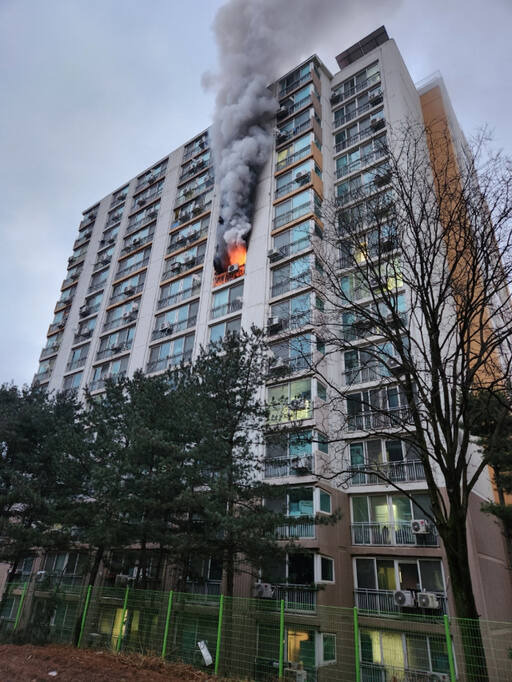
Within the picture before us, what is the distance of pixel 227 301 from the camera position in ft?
91.0

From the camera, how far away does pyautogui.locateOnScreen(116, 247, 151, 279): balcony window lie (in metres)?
36.4

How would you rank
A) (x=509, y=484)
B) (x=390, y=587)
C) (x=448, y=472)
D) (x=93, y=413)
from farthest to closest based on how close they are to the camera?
(x=93, y=413) → (x=390, y=587) → (x=509, y=484) → (x=448, y=472)

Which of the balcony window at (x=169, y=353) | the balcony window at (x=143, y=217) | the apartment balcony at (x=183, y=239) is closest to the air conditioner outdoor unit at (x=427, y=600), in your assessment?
the balcony window at (x=169, y=353)

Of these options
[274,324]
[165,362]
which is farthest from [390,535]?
[165,362]

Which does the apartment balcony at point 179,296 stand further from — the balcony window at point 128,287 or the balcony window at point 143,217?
the balcony window at point 143,217

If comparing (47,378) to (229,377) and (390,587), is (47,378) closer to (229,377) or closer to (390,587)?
(229,377)

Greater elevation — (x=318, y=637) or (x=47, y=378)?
(x=47, y=378)

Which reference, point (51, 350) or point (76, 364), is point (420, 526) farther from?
point (51, 350)

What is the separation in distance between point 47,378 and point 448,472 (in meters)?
36.7

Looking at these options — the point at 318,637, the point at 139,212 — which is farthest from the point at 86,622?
the point at 139,212

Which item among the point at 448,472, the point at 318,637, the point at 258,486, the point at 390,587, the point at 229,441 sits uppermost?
the point at 229,441

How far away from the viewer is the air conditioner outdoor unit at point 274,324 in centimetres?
2368

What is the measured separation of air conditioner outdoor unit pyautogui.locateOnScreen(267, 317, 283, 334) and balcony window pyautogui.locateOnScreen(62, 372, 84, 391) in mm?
18268

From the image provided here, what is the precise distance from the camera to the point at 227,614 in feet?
35.4
